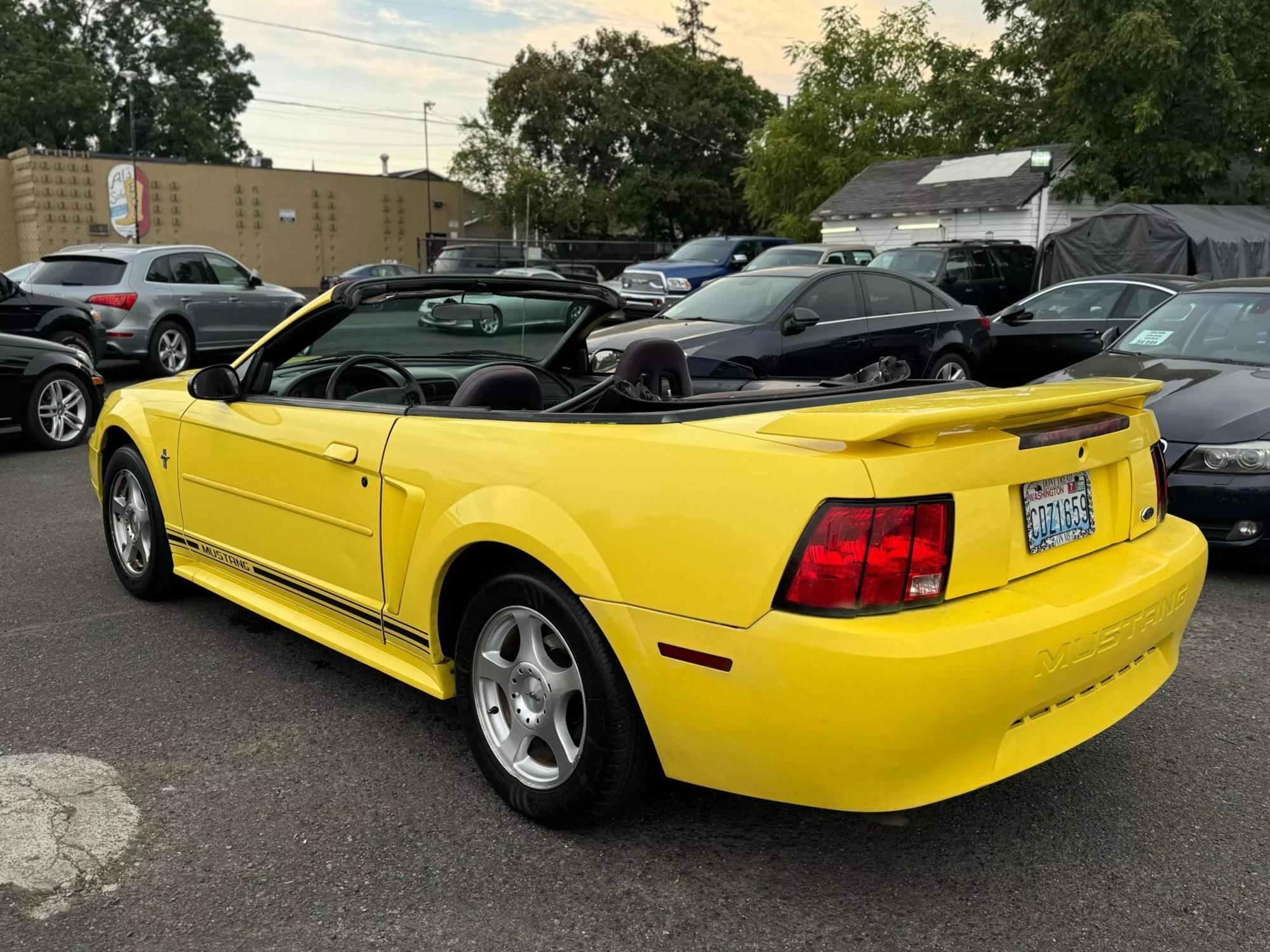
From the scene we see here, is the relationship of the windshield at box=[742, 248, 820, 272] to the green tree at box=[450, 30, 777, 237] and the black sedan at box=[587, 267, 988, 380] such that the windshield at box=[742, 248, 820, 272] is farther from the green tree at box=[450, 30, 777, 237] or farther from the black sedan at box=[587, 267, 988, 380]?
the green tree at box=[450, 30, 777, 237]

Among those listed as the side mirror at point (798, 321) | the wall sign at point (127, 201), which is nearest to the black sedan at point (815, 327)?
the side mirror at point (798, 321)

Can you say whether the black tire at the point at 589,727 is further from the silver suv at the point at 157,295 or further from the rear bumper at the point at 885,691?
the silver suv at the point at 157,295

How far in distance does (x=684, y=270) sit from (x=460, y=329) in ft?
57.1

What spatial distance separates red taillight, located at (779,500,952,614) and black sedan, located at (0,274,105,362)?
34.3ft

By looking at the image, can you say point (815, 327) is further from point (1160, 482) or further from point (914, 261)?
point (914, 261)

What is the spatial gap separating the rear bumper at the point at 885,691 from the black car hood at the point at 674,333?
607cm

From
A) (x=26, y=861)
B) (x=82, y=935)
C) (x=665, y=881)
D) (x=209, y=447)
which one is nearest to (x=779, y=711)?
(x=665, y=881)

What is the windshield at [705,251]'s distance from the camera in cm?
2255

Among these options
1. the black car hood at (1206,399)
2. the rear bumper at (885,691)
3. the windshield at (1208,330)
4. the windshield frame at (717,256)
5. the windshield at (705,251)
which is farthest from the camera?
the windshield at (705,251)

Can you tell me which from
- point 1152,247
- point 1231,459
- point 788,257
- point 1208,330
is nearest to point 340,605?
point 1231,459

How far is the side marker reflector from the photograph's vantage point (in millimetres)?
2477

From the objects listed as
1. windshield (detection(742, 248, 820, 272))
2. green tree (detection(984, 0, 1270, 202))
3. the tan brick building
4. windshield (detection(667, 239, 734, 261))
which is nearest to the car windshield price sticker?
windshield (detection(742, 248, 820, 272))

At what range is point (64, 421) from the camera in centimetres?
933

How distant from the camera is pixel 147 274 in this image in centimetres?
1338
